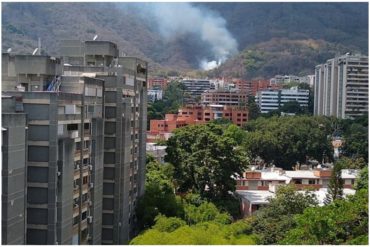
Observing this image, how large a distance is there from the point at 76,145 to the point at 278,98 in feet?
224

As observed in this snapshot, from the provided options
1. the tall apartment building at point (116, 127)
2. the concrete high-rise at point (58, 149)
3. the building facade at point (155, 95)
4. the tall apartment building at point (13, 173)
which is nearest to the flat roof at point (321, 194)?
the tall apartment building at point (116, 127)

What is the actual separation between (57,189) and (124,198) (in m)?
4.89

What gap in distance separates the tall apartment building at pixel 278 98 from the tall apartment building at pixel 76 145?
61.0 m

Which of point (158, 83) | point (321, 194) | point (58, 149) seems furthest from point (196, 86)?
point (58, 149)

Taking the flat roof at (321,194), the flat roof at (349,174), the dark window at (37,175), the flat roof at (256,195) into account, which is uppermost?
the dark window at (37,175)

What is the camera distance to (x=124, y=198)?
18844 millimetres

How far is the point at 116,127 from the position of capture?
60.6 ft

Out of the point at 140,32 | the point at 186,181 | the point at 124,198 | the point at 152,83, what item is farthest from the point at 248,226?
the point at 140,32

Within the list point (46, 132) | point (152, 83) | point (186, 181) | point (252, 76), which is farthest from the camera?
point (252, 76)

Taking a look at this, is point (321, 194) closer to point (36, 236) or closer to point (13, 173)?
point (36, 236)

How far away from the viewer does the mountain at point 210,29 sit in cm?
12800

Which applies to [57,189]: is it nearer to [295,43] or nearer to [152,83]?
[152,83]

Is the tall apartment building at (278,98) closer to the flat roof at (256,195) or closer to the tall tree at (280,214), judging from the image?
the flat roof at (256,195)

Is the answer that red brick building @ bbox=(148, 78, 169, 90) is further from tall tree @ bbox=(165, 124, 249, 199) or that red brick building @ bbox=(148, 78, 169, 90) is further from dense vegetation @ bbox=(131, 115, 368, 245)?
tall tree @ bbox=(165, 124, 249, 199)
